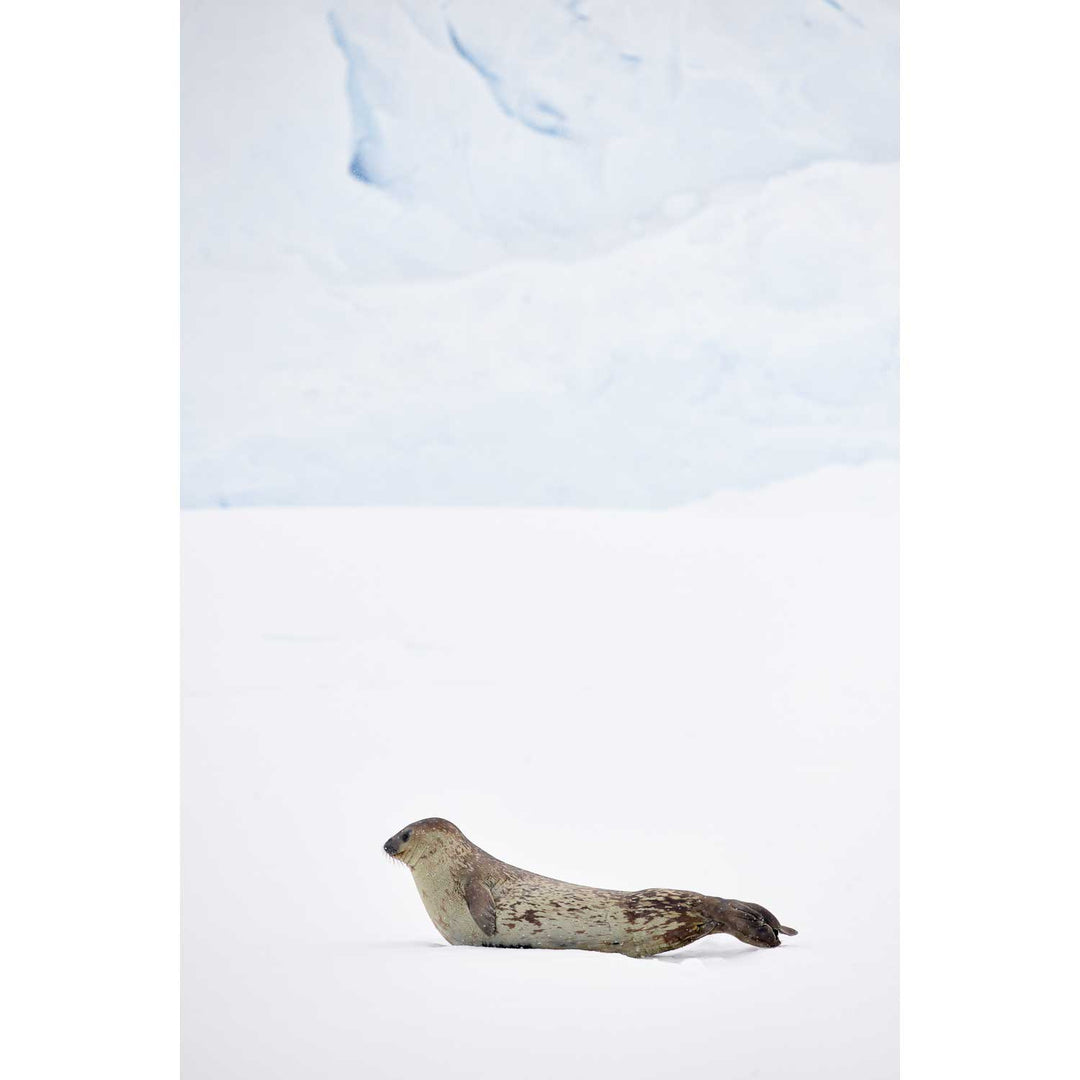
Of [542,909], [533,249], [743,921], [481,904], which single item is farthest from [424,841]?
[533,249]

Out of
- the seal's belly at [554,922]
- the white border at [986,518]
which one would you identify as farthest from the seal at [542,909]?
the white border at [986,518]

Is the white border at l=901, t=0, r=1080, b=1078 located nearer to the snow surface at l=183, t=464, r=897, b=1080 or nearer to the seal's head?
the snow surface at l=183, t=464, r=897, b=1080

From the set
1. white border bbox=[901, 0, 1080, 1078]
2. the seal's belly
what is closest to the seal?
the seal's belly

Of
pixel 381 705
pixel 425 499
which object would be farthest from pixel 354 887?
pixel 425 499

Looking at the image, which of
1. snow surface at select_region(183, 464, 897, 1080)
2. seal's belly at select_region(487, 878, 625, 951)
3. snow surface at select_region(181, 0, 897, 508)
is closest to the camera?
seal's belly at select_region(487, 878, 625, 951)

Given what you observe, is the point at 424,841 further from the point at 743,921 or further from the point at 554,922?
the point at 743,921
